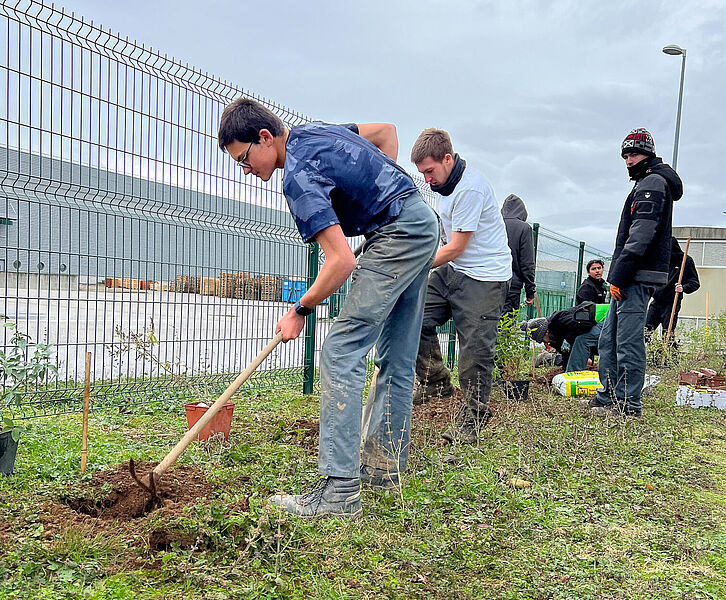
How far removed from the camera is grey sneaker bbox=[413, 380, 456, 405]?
5.53 meters

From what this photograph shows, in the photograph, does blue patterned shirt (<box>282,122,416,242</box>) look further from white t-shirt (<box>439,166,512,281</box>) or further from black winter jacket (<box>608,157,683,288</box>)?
black winter jacket (<box>608,157,683,288</box>)

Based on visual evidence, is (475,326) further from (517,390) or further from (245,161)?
(245,161)

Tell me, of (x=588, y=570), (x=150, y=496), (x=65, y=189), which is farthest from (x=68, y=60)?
(x=588, y=570)

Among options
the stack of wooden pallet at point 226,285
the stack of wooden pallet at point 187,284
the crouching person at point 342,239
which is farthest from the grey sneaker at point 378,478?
the stack of wooden pallet at point 226,285

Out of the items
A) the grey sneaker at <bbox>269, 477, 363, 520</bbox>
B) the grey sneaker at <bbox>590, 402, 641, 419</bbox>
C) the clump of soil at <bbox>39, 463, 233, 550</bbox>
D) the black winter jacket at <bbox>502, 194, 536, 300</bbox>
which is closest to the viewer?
the clump of soil at <bbox>39, 463, 233, 550</bbox>

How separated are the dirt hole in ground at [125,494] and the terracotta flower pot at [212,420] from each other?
60 cm

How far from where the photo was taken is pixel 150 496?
116 inches

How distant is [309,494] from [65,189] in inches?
112

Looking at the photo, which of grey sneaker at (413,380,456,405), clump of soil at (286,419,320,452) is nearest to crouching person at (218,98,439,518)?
clump of soil at (286,419,320,452)

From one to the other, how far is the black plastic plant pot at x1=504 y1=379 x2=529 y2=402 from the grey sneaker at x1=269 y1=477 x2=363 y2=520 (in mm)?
3057

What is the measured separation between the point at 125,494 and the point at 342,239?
156cm

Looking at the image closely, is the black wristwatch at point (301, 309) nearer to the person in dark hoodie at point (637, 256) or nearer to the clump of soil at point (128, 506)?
the clump of soil at point (128, 506)

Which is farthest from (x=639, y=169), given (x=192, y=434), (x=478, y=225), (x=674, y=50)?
(x=674, y=50)

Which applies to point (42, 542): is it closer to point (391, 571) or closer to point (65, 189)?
point (391, 571)
